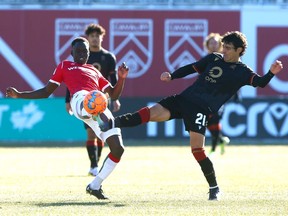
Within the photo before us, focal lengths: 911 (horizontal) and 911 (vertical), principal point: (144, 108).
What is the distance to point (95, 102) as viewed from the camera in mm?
10445

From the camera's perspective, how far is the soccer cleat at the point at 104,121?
1078 cm

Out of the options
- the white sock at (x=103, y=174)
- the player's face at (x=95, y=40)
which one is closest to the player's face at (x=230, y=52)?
the white sock at (x=103, y=174)

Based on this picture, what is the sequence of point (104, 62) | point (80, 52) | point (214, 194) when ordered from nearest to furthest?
point (214, 194)
point (80, 52)
point (104, 62)

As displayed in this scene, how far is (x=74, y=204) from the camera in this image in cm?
1039

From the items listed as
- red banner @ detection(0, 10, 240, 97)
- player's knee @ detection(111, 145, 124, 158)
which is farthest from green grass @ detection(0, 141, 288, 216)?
red banner @ detection(0, 10, 240, 97)

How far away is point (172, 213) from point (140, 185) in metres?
3.52

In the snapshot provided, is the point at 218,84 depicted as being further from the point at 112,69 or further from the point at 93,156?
the point at 112,69

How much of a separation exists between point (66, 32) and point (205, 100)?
17.0m

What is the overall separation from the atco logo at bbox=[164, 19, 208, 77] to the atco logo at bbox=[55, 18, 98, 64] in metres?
2.33

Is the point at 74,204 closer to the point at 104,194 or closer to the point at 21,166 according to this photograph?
the point at 104,194

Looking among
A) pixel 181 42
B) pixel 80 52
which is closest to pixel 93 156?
pixel 80 52

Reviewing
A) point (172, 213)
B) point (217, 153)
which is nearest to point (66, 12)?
point (217, 153)

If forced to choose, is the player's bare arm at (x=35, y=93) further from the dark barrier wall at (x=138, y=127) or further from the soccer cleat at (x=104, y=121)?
the dark barrier wall at (x=138, y=127)

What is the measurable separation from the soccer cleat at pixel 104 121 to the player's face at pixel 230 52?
170 centimetres
